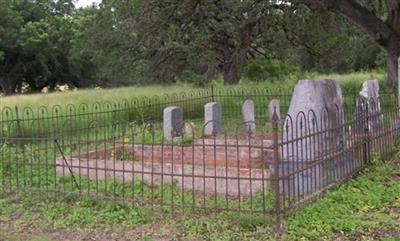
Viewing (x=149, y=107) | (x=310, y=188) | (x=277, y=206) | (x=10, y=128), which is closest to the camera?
(x=277, y=206)

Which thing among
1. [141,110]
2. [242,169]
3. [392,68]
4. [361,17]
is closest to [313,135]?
[242,169]

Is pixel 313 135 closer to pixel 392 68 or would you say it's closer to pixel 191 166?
pixel 191 166

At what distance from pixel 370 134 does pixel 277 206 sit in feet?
10.6

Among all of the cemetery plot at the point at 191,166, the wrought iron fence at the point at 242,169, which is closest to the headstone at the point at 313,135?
the wrought iron fence at the point at 242,169

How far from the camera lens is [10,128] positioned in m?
12.0

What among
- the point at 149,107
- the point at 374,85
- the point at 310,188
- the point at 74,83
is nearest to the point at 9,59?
the point at 74,83

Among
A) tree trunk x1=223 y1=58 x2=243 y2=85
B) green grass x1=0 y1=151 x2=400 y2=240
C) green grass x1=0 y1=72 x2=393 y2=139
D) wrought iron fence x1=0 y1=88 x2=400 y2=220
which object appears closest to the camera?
green grass x1=0 y1=151 x2=400 y2=240

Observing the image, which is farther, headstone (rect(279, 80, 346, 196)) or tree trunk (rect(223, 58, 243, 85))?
tree trunk (rect(223, 58, 243, 85))

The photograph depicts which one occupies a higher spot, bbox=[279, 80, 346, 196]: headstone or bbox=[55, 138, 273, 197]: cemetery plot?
bbox=[279, 80, 346, 196]: headstone

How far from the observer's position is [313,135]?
6.51 metres

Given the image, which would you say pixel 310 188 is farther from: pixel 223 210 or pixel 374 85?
pixel 374 85

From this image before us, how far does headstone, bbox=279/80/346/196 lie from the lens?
646cm

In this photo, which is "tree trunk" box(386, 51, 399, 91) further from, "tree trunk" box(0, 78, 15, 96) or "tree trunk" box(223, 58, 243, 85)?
"tree trunk" box(0, 78, 15, 96)

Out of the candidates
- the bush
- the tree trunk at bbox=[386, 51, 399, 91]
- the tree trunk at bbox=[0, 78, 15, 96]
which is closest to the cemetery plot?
the tree trunk at bbox=[386, 51, 399, 91]
